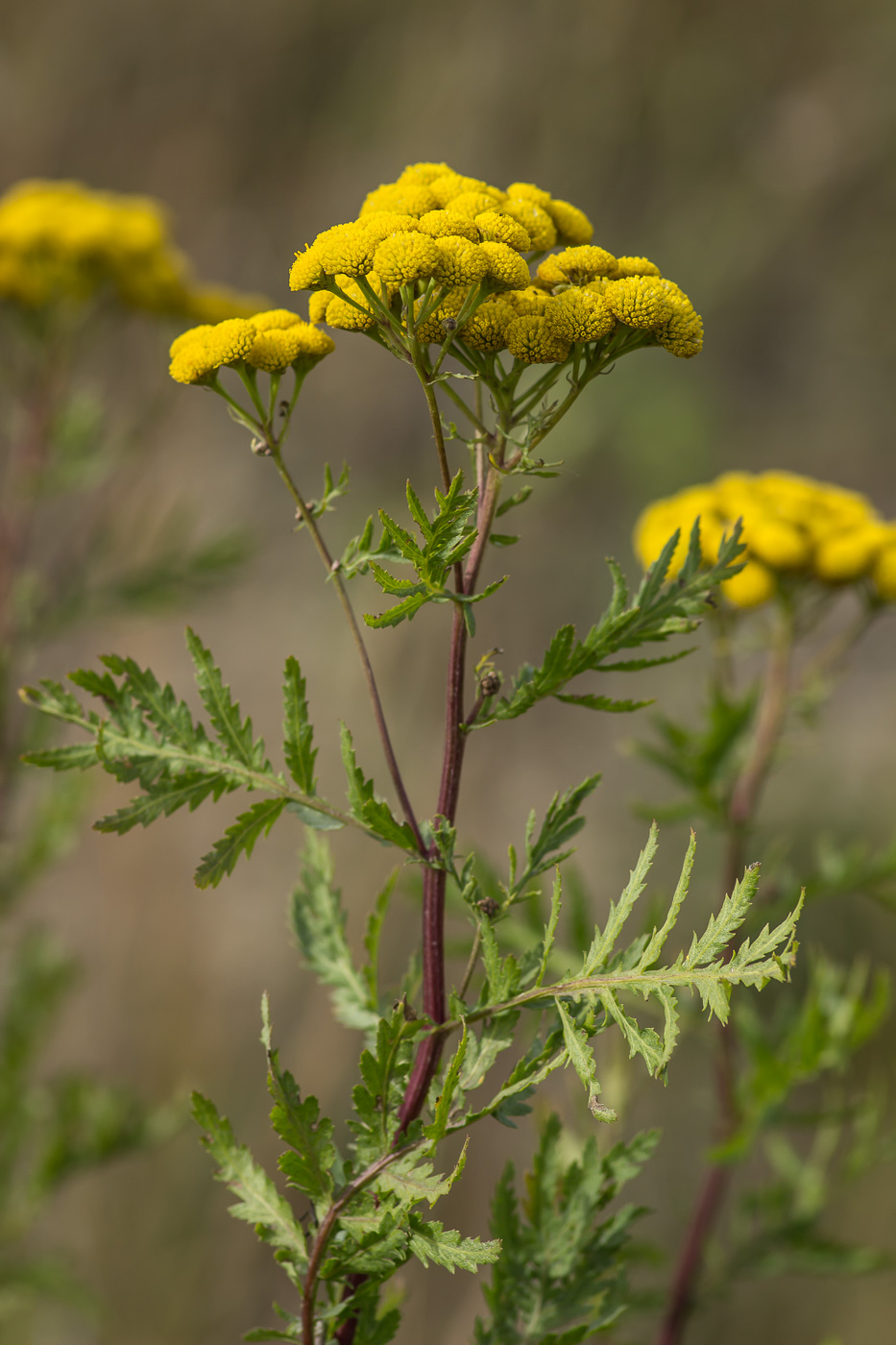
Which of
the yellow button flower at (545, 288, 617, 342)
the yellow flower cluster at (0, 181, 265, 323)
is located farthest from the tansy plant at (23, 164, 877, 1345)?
the yellow flower cluster at (0, 181, 265, 323)

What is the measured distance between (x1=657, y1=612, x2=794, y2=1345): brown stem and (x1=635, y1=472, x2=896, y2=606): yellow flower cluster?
14cm

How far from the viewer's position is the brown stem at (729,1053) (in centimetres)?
148

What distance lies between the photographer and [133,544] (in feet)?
9.38

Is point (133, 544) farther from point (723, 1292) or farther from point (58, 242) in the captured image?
point (723, 1292)

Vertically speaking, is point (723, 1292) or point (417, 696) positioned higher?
point (417, 696)

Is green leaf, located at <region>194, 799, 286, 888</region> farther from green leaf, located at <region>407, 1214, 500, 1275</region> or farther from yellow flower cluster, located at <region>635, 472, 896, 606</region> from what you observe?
yellow flower cluster, located at <region>635, 472, 896, 606</region>

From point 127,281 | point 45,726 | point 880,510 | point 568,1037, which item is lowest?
point 568,1037

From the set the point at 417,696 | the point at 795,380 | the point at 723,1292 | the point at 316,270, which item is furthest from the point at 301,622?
the point at 316,270

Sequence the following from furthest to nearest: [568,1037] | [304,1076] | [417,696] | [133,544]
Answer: [417,696]
[304,1076]
[133,544]
[568,1037]

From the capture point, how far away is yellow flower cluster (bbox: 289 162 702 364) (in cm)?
71

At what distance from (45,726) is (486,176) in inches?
123

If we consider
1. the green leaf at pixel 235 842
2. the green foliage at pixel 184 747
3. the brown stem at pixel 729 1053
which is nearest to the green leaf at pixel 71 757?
the green foliage at pixel 184 747

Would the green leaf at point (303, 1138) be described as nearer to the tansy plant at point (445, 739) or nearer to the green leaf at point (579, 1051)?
the tansy plant at point (445, 739)

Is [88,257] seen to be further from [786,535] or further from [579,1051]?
[579,1051]
